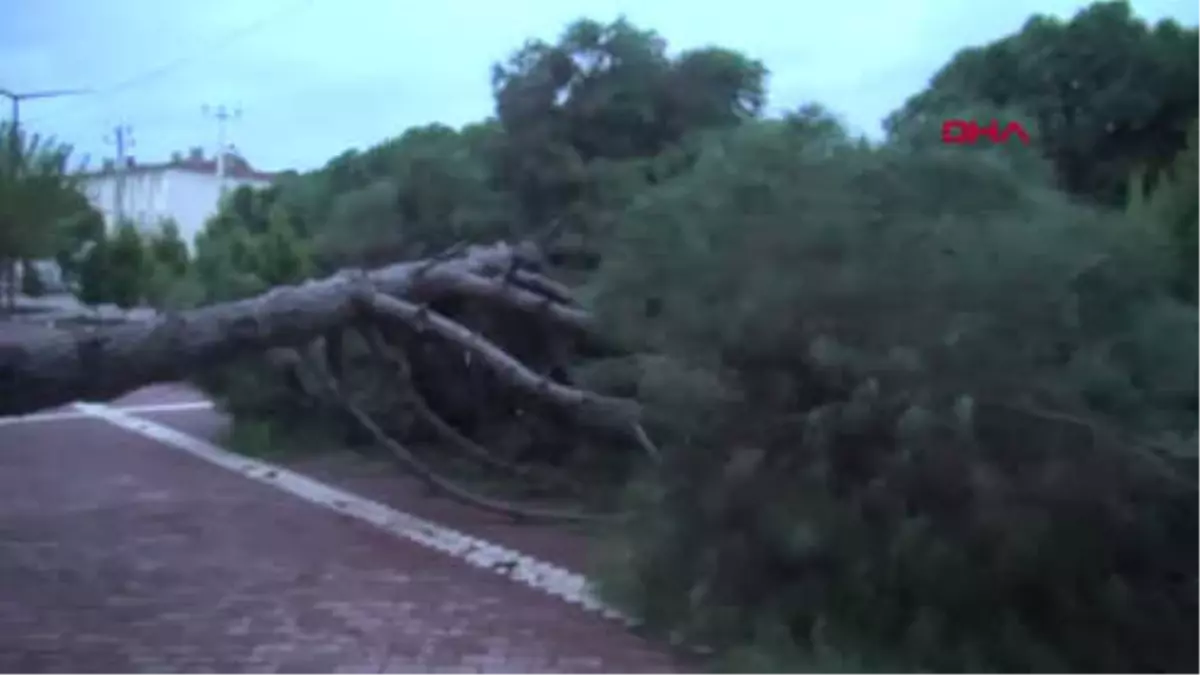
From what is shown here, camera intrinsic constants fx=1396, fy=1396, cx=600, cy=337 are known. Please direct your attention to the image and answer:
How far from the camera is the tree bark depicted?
798 centimetres

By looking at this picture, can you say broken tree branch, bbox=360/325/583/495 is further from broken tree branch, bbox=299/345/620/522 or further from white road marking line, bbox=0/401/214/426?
white road marking line, bbox=0/401/214/426

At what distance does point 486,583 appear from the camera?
26.5ft

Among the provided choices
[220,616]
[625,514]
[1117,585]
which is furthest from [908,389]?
[220,616]

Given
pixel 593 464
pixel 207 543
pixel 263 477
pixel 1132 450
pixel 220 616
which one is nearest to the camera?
pixel 1132 450

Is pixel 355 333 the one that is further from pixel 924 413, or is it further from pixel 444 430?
pixel 924 413

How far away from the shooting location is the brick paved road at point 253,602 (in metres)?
6.39

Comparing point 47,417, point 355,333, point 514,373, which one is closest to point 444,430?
point 355,333

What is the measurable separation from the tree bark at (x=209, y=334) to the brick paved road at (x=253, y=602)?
112cm

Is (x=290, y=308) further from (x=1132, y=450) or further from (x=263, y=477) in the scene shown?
(x=1132, y=450)

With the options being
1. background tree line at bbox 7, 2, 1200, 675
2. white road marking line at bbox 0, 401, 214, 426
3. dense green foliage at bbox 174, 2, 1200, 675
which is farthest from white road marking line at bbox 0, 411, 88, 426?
dense green foliage at bbox 174, 2, 1200, 675

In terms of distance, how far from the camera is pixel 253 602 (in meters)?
7.47

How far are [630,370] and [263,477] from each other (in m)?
5.36

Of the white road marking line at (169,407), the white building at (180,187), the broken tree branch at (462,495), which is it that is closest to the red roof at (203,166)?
the white building at (180,187)

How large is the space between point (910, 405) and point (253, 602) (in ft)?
12.3
